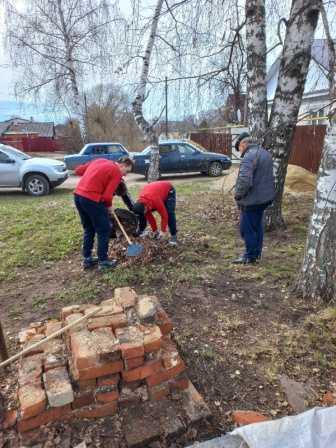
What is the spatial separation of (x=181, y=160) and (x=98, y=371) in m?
12.4

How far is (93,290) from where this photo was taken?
3746mm

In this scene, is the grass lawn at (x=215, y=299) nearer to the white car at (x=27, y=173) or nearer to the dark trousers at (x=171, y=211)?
the dark trousers at (x=171, y=211)

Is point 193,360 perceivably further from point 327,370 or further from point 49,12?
point 49,12

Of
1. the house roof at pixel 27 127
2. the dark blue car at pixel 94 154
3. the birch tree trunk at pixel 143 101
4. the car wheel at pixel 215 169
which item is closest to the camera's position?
the birch tree trunk at pixel 143 101

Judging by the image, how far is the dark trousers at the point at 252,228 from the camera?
4.30 m

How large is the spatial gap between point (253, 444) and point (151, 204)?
10.8 feet

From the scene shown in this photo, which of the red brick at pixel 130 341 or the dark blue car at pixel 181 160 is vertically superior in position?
the dark blue car at pixel 181 160

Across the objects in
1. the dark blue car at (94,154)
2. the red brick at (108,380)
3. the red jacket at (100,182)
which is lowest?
the red brick at (108,380)

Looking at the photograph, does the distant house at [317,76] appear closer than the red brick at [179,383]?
No

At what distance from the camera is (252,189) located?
13.7 ft

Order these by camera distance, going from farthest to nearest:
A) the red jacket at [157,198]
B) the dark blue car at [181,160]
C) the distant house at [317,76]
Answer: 1. the dark blue car at [181,160]
2. the red jacket at [157,198]
3. the distant house at [317,76]

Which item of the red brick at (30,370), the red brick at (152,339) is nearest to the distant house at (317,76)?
the red brick at (152,339)

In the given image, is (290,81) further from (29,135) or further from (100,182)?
(29,135)

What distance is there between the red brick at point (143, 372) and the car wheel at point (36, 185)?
9.65 metres
